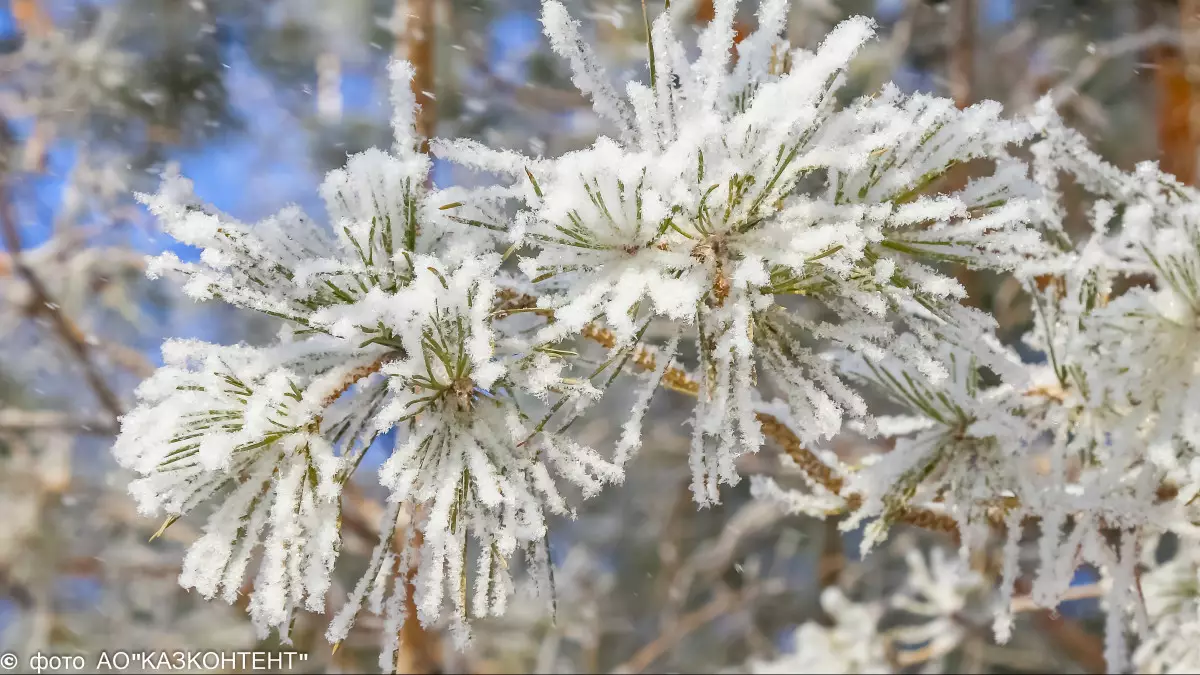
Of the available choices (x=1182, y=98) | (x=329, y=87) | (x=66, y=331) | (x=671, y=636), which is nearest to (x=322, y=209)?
(x=329, y=87)

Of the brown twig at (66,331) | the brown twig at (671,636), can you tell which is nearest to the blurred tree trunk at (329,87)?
the brown twig at (66,331)

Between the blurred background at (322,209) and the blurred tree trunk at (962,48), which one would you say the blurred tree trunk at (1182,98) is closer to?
the blurred background at (322,209)

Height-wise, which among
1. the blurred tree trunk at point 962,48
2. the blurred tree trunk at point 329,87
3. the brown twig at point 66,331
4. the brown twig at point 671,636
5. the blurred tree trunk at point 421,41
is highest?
the blurred tree trunk at point 329,87

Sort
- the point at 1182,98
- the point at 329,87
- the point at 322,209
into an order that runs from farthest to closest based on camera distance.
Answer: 1. the point at 329,87
2. the point at 322,209
3. the point at 1182,98

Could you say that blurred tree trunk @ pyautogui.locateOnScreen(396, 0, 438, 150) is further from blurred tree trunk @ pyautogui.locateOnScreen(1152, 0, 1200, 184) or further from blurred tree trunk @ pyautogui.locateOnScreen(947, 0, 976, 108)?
blurred tree trunk @ pyautogui.locateOnScreen(1152, 0, 1200, 184)

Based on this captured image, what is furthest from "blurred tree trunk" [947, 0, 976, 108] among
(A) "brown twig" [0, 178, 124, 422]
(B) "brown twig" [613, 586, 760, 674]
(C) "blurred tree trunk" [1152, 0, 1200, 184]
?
(A) "brown twig" [0, 178, 124, 422]

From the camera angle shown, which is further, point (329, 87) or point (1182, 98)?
point (329, 87)

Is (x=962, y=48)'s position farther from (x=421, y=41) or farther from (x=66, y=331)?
(x=66, y=331)

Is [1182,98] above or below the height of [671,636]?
above

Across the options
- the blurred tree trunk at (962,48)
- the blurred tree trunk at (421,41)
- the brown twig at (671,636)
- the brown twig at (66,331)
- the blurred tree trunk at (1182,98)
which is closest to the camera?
the blurred tree trunk at (421,41)
